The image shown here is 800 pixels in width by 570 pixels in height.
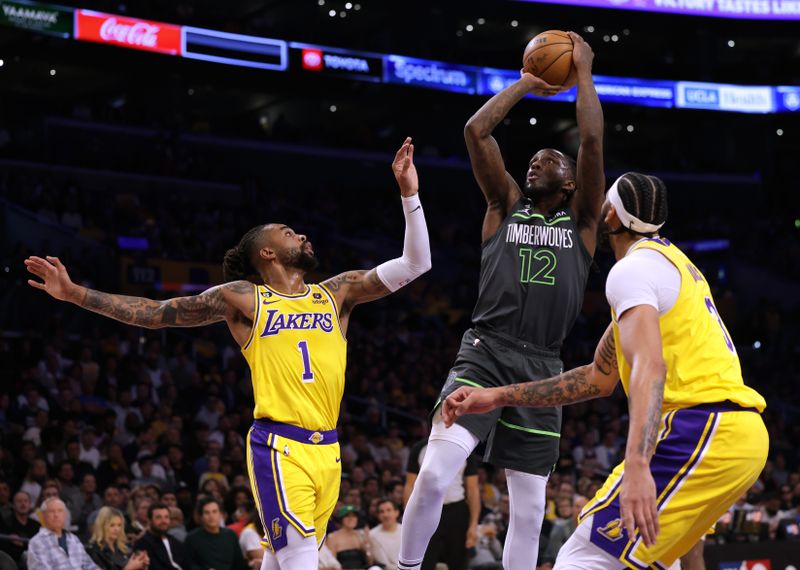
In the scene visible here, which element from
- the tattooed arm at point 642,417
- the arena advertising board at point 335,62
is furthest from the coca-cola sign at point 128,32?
the tattooed arm at point 642,417

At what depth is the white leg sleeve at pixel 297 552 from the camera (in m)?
5.86

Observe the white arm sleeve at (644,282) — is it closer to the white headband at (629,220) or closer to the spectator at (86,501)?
the white headband at (629,220)

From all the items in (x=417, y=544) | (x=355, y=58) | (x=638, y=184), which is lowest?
(x=417, y=544)

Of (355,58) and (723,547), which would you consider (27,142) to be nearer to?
(355,58)

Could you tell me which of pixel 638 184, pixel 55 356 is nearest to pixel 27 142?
pixel 55 356

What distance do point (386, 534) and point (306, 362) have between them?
614 cm

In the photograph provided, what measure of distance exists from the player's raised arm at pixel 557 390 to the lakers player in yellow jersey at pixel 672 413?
0.37 metres

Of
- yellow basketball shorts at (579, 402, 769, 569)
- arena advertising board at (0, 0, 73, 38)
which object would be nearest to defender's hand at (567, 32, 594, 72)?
yellow basketball shorts at (579, 402, 769, 569)

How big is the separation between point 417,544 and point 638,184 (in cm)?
254

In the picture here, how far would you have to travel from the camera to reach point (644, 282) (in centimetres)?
438

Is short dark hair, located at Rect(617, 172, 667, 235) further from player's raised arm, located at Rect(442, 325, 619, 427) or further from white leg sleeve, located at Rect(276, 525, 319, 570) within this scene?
white leg sleeve, located at Rect(276, 525, 319, 570)

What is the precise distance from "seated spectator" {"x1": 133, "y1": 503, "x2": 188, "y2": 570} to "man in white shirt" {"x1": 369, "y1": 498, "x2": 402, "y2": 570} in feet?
6.95

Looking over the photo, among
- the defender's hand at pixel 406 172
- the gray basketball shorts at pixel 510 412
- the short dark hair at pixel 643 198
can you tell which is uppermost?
the defender's hand at pixel 406 172

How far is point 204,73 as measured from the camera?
108 feet
